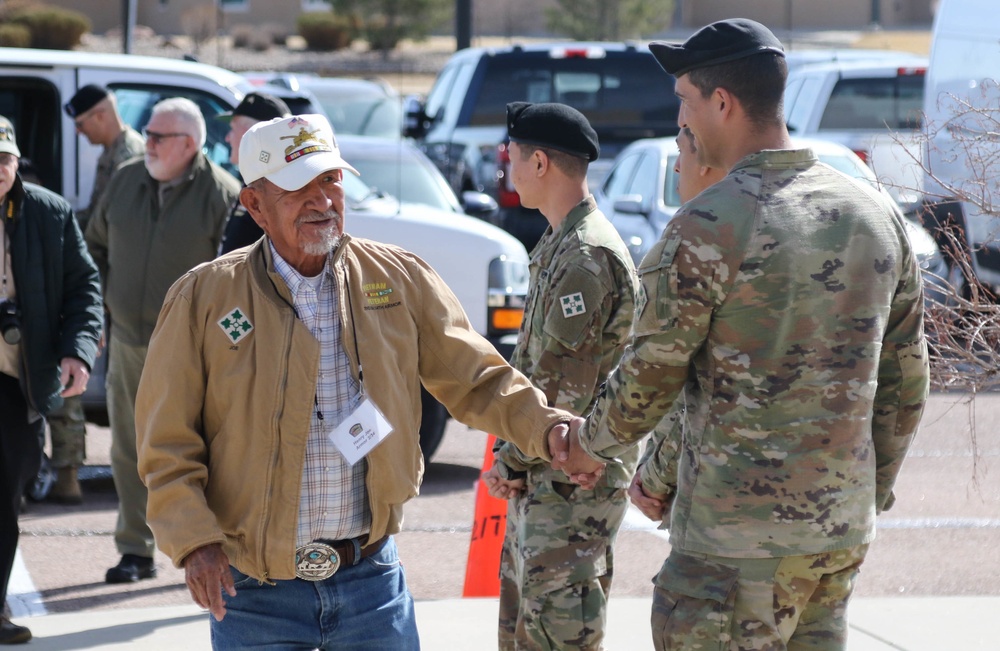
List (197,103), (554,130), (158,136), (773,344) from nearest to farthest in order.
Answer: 1. (773,344)
2. (554,130)
3. (158,136)
4. (197,103)

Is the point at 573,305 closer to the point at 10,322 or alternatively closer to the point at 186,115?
the point at 10,322

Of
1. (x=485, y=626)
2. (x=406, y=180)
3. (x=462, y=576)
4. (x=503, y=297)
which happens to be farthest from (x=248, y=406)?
(x=406, y=180)

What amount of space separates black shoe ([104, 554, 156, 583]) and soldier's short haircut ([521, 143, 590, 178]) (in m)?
3.15

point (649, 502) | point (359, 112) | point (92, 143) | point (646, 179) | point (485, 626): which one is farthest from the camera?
point (359, 112)

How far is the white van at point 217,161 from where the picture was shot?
8.39 meters

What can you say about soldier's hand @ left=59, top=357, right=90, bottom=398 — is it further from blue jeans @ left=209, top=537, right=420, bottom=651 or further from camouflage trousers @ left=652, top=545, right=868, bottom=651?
camouflage trousers @ left=652, top=545, right=868, bottom=651

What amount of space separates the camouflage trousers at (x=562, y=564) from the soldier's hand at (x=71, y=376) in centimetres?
210

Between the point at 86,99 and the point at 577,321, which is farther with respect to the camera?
the point at 86,99

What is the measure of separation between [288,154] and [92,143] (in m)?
5.03

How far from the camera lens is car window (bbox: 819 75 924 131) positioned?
46.8ft

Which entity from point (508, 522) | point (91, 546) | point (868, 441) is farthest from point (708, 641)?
point (91, 546)

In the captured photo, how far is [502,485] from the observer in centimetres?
427

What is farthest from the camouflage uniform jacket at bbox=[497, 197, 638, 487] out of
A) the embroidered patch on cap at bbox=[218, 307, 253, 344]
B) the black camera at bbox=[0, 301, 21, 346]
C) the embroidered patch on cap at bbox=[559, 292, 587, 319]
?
the black camera at bbox=[0, 301, 21, 346]

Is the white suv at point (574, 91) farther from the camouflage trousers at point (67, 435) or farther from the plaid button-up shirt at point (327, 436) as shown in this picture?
the plaid button-up shirt at point (327, 436)
